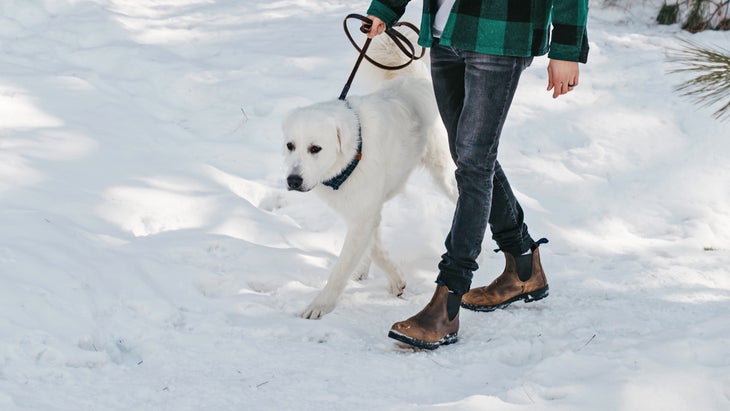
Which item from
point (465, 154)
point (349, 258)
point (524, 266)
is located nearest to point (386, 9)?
point (465, 154)

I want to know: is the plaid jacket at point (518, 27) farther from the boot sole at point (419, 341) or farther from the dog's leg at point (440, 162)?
the dog's leg at point (440, 162)

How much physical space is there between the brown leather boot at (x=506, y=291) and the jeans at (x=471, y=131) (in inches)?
13.2

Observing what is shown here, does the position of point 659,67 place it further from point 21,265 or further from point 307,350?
point 21,265

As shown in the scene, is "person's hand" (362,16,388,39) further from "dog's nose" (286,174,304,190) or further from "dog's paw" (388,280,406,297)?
"dog's paw" (388,280,406,297)

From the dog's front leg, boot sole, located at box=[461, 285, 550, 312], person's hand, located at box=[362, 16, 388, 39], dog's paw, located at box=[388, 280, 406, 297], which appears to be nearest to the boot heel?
boot sole, located at box=[461, 285, 550, 312]

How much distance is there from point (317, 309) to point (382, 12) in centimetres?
122

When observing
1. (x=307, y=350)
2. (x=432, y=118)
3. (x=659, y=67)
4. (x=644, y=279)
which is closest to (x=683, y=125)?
(x=659, y=67)

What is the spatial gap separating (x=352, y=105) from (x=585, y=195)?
200cm

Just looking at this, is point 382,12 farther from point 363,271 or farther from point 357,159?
point 363,271

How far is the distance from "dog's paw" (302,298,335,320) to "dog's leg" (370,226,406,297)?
41 cm

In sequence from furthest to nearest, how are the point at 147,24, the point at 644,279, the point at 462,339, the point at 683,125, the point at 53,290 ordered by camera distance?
the point at 147,24 → the point at 683,125 → the point at 644,279 → the point at 462,339 → the point at 53,290

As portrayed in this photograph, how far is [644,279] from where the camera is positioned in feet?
11.9

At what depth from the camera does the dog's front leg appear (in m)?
3.23

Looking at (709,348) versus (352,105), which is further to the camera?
(352,105)
